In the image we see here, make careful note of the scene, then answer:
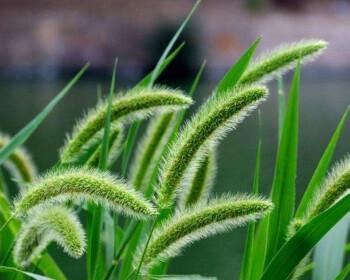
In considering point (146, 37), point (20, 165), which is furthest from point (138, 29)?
point (20, 165)

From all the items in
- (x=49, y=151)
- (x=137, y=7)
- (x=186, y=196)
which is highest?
(x=137, y=7)

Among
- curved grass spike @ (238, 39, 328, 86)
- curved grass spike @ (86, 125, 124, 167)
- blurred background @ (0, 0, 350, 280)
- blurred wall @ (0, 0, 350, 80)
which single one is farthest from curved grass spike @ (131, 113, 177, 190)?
blurred wall @ (0, 0, 350, 80)

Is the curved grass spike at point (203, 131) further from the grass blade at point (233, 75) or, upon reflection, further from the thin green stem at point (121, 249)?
the grass blade at point (233, 75)

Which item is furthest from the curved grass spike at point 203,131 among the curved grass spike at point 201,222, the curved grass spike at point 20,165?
the curved grass spike at point 20,165

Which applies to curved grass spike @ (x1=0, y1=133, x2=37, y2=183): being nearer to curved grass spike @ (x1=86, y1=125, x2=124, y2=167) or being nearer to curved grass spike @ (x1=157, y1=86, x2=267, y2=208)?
curved grass spike @ (x1=86, y1=125, x2=124, y2=167)

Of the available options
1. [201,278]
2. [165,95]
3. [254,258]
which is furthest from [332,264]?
[165,95]

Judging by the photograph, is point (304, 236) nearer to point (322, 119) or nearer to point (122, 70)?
point (322, 119)
